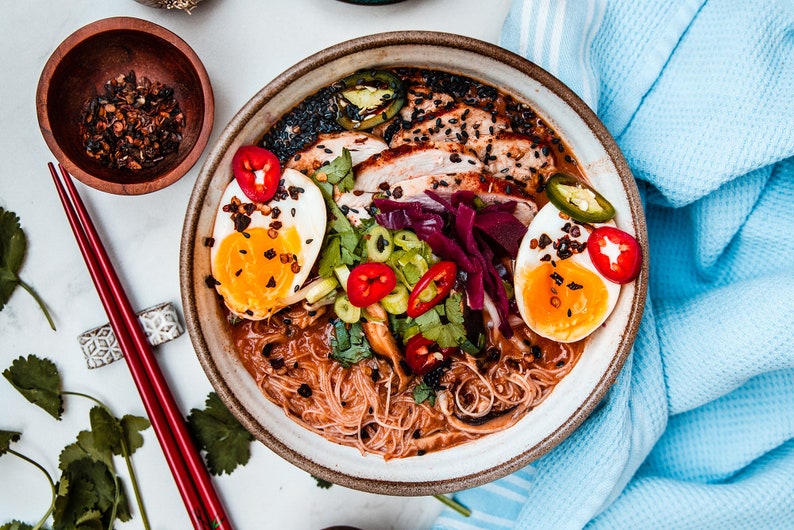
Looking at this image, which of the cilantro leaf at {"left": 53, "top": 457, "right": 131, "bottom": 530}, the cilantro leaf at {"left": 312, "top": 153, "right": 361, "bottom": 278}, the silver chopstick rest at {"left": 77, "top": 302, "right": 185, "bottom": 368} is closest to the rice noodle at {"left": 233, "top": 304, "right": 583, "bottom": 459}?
the cilantro leaf at {"left": 312, "top": 153, "right": 361, "bottom": 278}

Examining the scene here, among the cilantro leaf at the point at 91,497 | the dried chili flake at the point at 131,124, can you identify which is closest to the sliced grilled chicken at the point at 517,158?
the dried chili flake at the point at 131,124

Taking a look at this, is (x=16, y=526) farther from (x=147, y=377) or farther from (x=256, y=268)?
(x=256, y=268)

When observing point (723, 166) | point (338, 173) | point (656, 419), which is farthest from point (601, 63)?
point (656, 419)

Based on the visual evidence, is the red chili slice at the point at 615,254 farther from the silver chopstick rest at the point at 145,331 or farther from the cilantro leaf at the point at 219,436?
the silver chopstick rest at the point at 145,331

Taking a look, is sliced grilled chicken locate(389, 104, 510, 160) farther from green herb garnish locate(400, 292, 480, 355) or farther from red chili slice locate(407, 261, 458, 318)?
green herb garnish locate(400, 292, 480, 355)

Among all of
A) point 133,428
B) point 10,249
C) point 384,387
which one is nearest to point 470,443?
point 384,387
